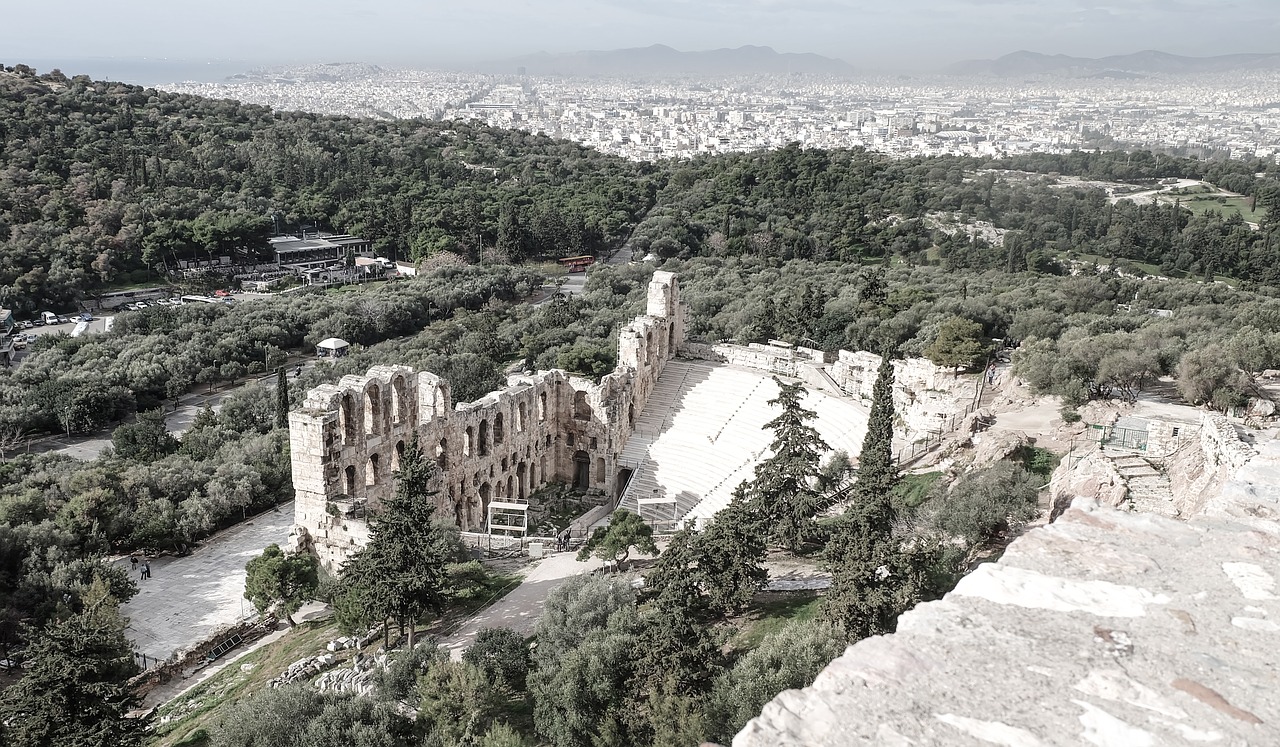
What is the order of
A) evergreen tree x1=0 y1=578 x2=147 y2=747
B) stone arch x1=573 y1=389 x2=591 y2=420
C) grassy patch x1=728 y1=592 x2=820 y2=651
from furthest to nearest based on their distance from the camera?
1. stone arch x1=573 y1=389 x2=591 y2=420
2. grassy patch x1=728 y1=592 x2=820 y2=651
3. evergreen tree x1=0 y1=578 x2=147 y2=747

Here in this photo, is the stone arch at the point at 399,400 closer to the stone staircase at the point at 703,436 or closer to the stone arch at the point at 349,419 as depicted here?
the stone arch at the point at 349,419

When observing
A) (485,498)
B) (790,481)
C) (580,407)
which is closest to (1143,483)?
(790,481)

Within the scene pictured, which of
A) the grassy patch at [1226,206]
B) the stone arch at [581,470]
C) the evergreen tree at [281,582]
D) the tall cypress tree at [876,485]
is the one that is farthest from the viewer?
the grassy patch at [1226,206]

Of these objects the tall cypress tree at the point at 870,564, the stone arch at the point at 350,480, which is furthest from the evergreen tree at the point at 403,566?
the tall cypress tree at the point at 870,564

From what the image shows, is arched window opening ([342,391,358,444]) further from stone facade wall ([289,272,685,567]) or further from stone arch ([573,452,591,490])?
stone arch ([573,452,591,490])

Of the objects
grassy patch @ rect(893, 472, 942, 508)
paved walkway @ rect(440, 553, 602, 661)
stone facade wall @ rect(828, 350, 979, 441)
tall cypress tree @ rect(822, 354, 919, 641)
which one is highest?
tall cypress tree @ rect(822, 354, 919, 641)

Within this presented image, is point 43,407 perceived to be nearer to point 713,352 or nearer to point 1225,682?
point 713,352

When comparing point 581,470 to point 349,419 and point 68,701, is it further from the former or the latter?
point 68,701

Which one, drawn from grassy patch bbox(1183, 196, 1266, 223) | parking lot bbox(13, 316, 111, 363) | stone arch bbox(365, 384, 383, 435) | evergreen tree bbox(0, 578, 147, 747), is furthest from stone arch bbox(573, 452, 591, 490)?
grassy patch bbox(1183, 196, 1266, 223)
